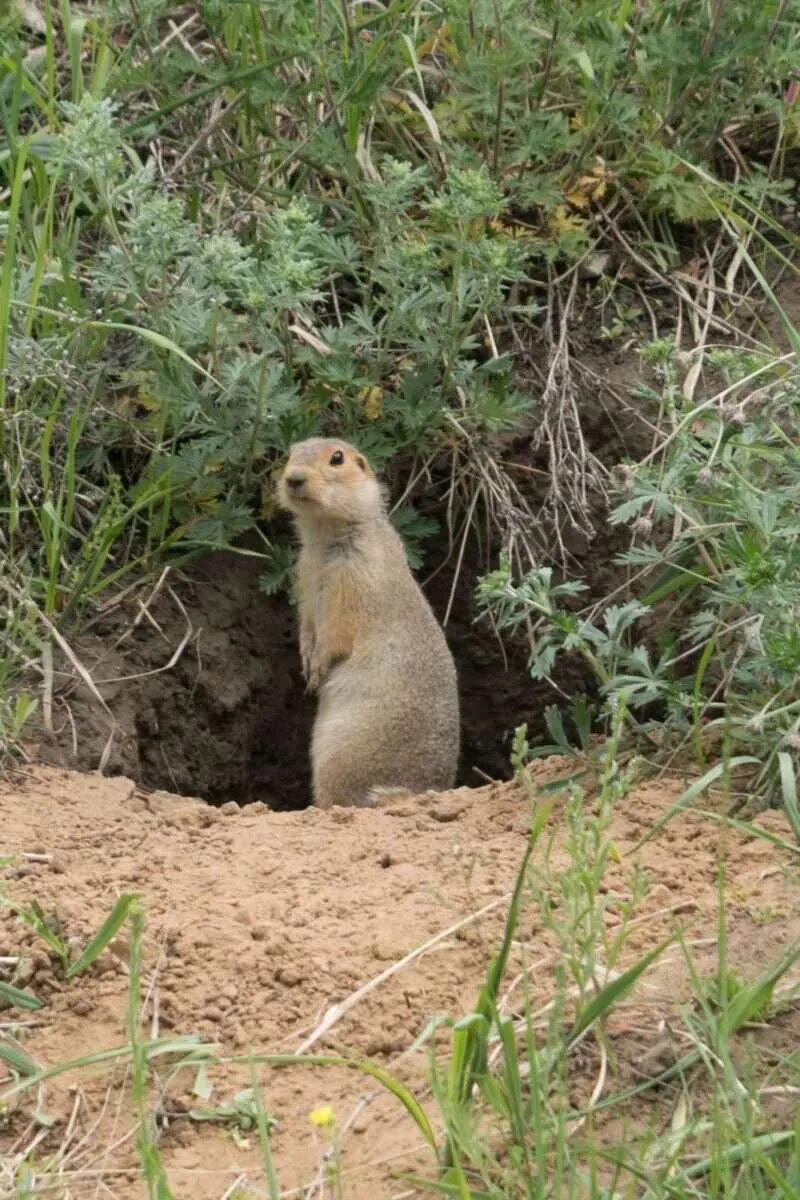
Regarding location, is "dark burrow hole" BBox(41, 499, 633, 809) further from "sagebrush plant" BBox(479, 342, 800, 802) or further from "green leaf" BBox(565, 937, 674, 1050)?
"green leaf" BBox(565, 937, 674, 1050)

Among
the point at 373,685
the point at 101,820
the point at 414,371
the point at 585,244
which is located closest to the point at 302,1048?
the point at 101,820

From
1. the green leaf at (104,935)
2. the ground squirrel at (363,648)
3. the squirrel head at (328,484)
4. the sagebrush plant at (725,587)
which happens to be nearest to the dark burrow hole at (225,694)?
the ground squirrel at (363,648)

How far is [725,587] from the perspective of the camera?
4.51 meters

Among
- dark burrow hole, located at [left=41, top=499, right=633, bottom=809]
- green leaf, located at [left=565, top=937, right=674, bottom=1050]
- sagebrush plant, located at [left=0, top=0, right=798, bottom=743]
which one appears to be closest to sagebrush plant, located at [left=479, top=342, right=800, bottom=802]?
green leaf, located at [left=565, top=937, right=674, bottom=1050]

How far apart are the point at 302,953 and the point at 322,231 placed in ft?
10.6

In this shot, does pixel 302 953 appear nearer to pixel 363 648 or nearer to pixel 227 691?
pixel 363 648

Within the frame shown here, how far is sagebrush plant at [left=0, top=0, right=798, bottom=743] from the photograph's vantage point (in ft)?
19.3

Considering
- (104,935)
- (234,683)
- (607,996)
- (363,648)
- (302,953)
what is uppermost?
(607,996)

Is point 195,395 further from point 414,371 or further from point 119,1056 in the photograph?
point 119,1056

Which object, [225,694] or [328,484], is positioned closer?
[328,484]

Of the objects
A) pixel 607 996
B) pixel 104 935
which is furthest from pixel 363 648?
pixel 607 996

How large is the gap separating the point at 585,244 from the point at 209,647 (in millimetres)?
2134

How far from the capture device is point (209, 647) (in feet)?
21.3

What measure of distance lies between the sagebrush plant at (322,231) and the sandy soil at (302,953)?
1572 millimetres
